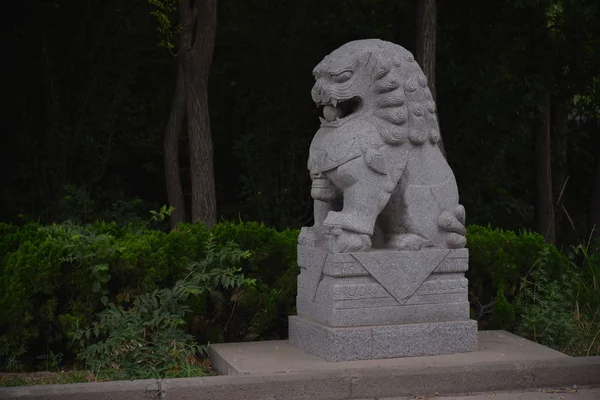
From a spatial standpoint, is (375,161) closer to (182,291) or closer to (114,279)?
(182,291)

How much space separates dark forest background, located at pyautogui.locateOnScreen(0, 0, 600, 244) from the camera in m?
12.1

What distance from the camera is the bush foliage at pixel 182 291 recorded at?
24.3 ft

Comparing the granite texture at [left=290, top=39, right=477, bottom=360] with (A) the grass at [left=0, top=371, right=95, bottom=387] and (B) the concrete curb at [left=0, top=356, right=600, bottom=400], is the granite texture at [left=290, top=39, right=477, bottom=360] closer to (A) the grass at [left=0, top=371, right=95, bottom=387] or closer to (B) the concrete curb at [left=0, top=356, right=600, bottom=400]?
(B) the concrete curb at [left=0, top=356, right=600, bottom=400]

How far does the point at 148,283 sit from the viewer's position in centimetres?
777

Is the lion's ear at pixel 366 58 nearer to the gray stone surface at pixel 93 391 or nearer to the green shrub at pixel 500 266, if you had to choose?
the green shrub at pixel 500 266

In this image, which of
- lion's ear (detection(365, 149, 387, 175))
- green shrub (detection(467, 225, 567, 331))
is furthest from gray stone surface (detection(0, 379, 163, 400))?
green shrub (detection(467, 225, 567, 331))

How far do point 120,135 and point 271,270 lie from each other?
472cm

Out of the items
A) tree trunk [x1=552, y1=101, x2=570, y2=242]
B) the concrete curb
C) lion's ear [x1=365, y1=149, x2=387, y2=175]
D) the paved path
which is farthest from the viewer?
tree trunk [x1=552, y1=101, x2=570, y2=242]

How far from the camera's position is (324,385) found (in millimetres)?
6672

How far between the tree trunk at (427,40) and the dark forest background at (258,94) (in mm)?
1778

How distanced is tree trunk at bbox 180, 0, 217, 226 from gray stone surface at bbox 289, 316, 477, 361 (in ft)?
10.7

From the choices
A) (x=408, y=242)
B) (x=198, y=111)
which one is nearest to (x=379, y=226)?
(x=408, y=242)

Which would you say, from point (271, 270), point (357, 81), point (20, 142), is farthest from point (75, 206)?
point (357, 81)

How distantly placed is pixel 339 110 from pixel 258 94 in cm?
543
